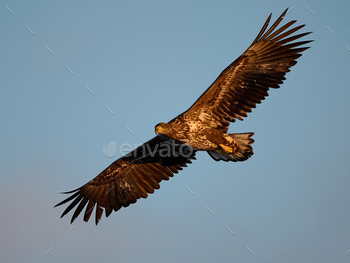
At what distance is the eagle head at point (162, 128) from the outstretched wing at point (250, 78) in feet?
0.80

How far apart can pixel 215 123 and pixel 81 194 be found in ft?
13.3

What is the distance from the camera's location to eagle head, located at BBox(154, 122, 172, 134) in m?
9.95

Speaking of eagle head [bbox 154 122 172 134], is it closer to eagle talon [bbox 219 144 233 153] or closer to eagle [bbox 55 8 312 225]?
eagle [bbox 55 8 312 225]

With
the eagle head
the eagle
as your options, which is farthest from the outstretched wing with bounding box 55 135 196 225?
the eagle head

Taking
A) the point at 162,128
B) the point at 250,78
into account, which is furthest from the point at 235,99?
the point at 162,128

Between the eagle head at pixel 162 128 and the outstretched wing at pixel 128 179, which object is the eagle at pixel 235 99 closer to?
the eagle head at pixel 162 128

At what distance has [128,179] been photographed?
1209cm

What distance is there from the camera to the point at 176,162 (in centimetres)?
1196

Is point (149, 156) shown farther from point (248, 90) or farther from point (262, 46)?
point (262, 46)

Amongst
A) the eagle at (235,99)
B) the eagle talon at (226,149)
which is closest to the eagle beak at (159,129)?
the eagle at (235,99)

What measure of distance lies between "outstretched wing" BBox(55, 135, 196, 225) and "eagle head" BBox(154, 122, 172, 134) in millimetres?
1633

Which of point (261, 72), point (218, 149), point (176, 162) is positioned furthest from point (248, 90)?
point (176, 162)

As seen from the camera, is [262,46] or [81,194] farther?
[81,194]

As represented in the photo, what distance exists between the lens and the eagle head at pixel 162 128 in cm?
995
